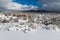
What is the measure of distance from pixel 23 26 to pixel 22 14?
77cm

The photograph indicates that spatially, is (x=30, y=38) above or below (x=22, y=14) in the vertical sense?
below

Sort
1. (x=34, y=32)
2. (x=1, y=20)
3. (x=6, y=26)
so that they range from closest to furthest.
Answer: (x=34, y=32)
(x=6, y=26)
(x=1, y=20)

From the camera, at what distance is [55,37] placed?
13.8ft

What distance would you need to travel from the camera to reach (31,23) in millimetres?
5035

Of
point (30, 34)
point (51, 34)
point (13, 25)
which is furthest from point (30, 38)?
point (13, 25)

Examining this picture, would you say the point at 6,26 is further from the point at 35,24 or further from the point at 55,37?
the point at 55,37

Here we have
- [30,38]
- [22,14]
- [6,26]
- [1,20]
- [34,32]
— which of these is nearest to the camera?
[30,38]

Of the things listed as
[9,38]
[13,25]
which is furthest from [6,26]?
A: [9,38]

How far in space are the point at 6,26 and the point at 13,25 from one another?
7.7 inches

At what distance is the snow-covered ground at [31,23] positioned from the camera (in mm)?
4676

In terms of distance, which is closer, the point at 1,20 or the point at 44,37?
the point at 44,37

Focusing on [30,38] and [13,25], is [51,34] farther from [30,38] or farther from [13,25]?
[13,25]

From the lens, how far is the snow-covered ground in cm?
468

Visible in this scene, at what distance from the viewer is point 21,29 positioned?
15.1ft
